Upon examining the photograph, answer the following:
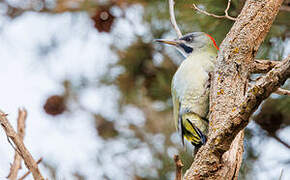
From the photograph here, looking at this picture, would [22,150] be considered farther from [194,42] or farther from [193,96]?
[194,42]

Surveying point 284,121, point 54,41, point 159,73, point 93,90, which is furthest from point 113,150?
point 284,121

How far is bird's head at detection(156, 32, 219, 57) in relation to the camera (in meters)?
1.78

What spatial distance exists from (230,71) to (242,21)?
169mm

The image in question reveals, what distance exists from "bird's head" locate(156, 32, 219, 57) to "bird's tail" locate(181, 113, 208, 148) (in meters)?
0.43

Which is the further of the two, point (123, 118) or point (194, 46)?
point (123, 118)

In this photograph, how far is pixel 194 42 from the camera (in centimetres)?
179

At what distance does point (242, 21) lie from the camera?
1209mm

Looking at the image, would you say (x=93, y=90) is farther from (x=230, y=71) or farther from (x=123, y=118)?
(x=230, y=71)

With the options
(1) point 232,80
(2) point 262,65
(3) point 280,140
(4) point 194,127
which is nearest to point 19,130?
(4) point 194,127

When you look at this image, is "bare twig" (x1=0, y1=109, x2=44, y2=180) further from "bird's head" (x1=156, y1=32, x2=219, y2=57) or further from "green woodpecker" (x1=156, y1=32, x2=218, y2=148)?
"bird's head" (x1=156, y1=32, x2=219, y2=57)

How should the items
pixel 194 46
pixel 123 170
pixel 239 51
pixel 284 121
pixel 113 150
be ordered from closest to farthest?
pixel 239 51, pixel 194 46, pixel 284 121, pixel 123 170, pixel 113 150

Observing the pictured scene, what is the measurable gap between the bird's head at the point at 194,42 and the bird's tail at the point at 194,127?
1.40 feet

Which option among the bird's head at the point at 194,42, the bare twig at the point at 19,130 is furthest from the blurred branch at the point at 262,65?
the bare twig at the point at 19,130

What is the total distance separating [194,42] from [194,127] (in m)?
0.55
